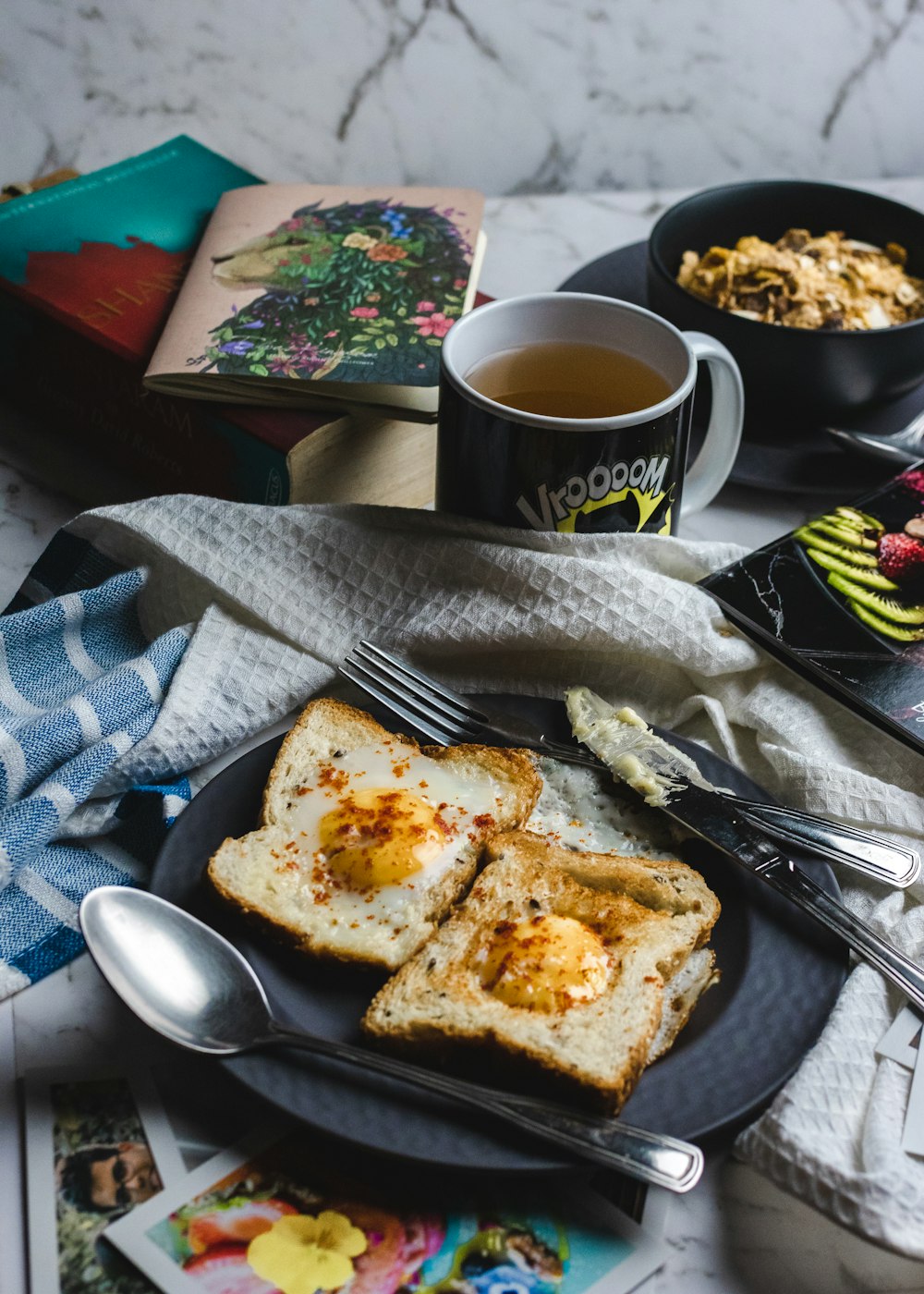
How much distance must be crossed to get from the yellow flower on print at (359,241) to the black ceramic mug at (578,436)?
36 cm

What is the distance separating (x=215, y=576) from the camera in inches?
50.3

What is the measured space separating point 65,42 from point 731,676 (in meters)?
1.47

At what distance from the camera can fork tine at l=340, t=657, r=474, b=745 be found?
3.71 feet

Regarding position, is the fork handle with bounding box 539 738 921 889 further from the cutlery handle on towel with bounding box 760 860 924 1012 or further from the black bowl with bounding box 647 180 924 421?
the black bowl with bounding box 647 180 924 421

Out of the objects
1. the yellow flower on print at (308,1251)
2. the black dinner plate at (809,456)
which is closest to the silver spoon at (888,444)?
the black dinner plate at (809,456)

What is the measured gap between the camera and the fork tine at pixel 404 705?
3.71 ft

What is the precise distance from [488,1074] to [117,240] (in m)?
1.16

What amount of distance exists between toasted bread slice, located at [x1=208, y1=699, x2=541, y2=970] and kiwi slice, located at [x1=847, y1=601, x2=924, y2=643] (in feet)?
1.31

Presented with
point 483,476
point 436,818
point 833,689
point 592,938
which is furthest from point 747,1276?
point 483,476

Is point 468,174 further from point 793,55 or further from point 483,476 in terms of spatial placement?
point 483,476

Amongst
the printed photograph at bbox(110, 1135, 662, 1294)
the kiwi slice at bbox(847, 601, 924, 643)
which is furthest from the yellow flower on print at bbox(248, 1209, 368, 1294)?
the kiwi slice at bbox(847, 601, 924, 643)

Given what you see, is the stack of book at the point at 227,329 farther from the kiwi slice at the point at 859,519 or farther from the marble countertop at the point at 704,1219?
the marble countertop at the point at 704,1219

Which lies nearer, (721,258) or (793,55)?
(721,258)

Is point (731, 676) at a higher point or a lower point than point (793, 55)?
lower
